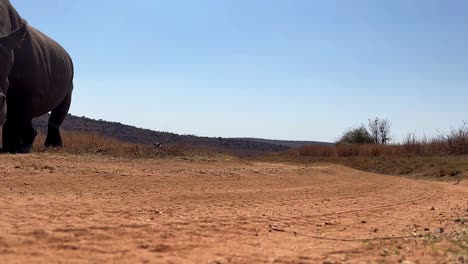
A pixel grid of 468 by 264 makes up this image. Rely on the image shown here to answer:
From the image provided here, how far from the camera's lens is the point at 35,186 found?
330 inches

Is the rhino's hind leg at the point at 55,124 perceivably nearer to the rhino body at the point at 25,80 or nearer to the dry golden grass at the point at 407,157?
the rhino body at the point at 25,80

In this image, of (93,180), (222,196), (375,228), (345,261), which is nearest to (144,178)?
(93,180)

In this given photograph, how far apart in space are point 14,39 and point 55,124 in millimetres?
5480

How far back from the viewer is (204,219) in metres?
6.34

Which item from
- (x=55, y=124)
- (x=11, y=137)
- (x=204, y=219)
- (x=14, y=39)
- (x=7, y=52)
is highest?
(x=14, y=39)

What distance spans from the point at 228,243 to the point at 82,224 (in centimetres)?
163

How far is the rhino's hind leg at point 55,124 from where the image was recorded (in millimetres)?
17234

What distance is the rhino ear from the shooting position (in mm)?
12094

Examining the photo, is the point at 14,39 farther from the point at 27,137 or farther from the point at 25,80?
the point at 27,137

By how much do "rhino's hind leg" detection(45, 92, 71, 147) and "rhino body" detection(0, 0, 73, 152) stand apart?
1.90 m

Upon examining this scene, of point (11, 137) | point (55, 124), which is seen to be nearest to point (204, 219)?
point (11, 137)

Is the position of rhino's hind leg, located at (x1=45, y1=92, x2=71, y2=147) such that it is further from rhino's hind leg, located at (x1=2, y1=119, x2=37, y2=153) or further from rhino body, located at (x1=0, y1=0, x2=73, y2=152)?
rhino's hind leg, located at (x1=2, y1=119, x2=37, y2=153)

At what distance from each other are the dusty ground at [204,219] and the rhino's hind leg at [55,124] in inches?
215

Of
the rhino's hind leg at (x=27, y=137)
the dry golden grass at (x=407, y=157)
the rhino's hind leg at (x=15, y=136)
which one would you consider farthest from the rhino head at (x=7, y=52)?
the dry golden grass at (x=407, y=157)
